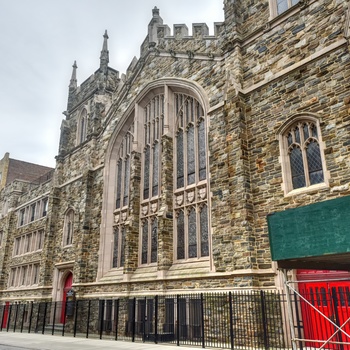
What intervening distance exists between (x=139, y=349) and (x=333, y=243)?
6.95 m

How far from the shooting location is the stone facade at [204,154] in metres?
11.5

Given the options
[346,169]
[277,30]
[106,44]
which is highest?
[106,44]

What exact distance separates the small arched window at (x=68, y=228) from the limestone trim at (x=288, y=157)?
1530cm

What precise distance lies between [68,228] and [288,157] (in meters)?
16.0

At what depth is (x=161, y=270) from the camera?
48.4 ft

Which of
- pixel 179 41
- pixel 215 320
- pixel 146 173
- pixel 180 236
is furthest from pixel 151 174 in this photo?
pixel 215 320

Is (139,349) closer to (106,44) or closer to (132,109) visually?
(132,109)

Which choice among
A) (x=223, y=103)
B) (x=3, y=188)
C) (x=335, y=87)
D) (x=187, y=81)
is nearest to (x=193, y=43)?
(x=187, y=81)

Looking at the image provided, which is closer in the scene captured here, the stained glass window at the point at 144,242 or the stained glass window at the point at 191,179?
the stained glass window at the point at 191,179

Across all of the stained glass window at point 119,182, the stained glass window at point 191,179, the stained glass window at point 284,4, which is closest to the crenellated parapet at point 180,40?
the stained glass window at point 191,179

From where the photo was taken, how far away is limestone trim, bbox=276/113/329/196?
10.9 m

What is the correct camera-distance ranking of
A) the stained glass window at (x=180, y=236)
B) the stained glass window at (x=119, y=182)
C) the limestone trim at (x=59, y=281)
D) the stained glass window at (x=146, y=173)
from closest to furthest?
the stained glass window at (x=180, y=236)
the stained glass window at (x=146, y=173)
the stained glass window at (x=119, y=182)
the limestone trim at (x=59, y=281)

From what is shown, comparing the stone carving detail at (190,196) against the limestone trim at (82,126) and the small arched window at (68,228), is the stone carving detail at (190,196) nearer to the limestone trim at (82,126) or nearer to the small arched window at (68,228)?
the small arched window at (68,228)

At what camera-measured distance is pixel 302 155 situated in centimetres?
1163
